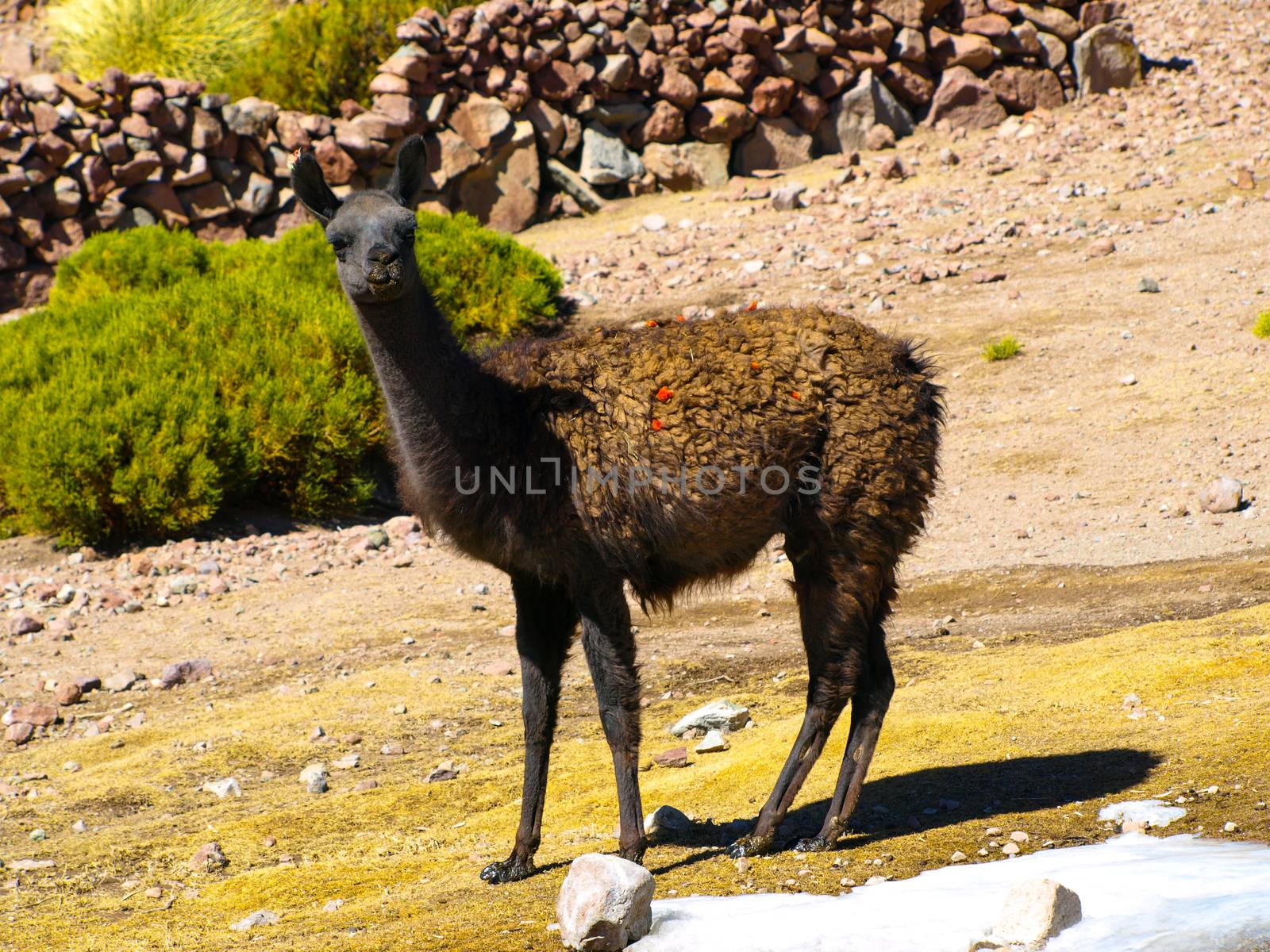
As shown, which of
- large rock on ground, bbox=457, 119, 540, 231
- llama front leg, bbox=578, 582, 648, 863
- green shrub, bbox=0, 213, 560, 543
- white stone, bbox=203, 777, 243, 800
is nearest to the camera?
llama front leg, bbox=578, 582, 648, 863

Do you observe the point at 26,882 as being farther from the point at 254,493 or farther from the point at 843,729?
the point at 254,493

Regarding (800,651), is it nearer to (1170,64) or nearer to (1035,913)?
(1035,913)

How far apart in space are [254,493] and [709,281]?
6.75 metres

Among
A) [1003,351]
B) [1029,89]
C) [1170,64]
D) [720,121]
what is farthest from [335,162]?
[1170,64]

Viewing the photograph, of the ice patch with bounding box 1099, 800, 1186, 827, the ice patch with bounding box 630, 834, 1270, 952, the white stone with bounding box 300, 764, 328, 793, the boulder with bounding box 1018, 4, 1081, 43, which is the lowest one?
the white stone with bounding box 300, 764, 328, 793

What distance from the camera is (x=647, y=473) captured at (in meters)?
5.48

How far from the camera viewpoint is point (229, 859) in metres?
6.36

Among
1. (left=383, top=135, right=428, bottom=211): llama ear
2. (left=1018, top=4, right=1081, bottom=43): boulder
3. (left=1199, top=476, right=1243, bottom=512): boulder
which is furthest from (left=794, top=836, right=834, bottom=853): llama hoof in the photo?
(left=1018, top=4, right=1081, bottom=43): boulder

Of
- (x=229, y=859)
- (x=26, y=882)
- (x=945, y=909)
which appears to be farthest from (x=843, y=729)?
(x=26, y=882)

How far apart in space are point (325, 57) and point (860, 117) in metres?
8.71

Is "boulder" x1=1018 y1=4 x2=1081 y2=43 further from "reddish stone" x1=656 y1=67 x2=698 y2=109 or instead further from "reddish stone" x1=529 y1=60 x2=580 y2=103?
"reddish stone" x1=529 y1=60 x2=580 y2=103

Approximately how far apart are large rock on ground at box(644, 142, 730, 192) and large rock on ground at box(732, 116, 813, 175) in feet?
1.16

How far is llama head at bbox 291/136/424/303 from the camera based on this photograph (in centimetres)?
498

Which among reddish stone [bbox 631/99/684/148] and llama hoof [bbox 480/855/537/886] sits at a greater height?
reddish stone [bbox 631/99/684/148]
